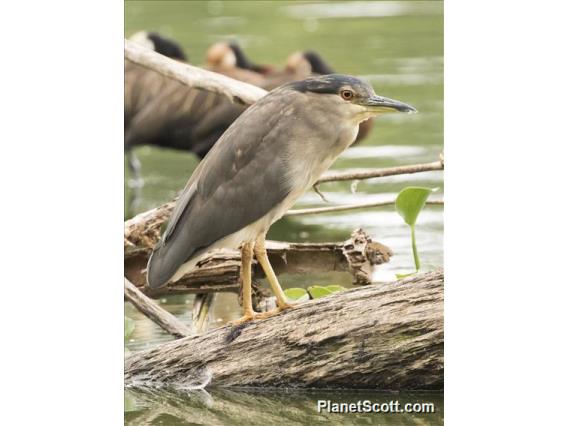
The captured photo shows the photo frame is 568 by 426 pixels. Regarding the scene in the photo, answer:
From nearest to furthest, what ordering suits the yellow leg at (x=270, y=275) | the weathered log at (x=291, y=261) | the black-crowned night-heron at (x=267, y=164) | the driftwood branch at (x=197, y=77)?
the black-crowned night-heron at (x=267, y=164), the yellow leg at (x=270, y=275), the weathered log at (x=291, y=261), the driftwood branch at (x=197, y=77)

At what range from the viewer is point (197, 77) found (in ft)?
16.5

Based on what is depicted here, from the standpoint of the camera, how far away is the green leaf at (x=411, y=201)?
4293mm

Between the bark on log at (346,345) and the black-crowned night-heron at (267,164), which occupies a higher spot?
the black-crowned night-heron at (267,164)

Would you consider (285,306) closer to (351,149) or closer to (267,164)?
(267,164)

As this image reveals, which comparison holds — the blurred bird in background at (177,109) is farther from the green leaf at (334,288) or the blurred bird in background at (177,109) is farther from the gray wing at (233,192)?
the gray wing at (233,192)

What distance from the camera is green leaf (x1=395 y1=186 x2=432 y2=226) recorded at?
14.1ft

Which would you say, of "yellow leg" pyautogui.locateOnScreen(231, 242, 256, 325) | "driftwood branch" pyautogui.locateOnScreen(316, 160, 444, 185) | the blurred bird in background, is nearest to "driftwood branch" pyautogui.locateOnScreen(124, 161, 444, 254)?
"driftwood branch" pyautogui.locateOnScreen(316, 160, 444, 185)

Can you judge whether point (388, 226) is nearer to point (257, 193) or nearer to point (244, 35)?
point (257, 193)

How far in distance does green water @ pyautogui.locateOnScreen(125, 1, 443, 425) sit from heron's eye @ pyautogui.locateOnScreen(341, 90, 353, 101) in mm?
867

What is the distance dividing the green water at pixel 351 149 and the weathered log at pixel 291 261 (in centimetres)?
8

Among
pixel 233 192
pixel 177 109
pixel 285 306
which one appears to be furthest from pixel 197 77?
pixel 177 109

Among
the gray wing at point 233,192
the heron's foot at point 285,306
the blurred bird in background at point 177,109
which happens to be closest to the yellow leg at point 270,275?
the heron's foot at point 285,306

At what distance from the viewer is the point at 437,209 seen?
5.38 meters

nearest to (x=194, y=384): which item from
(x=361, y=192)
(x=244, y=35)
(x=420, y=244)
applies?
(x=420, y=244)
